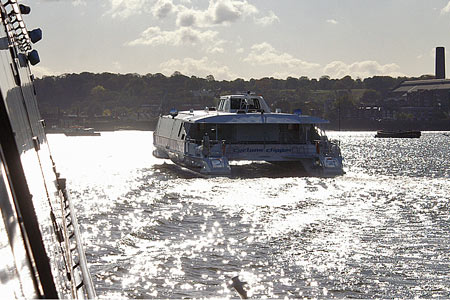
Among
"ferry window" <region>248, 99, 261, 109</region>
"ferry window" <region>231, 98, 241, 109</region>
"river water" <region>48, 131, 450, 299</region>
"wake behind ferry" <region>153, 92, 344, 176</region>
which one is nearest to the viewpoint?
"river water" <region>48, 131, 450, 299</region>

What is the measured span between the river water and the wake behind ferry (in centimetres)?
345

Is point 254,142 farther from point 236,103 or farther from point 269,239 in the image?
point 269,239

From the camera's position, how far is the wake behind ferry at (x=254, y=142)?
3550 cm

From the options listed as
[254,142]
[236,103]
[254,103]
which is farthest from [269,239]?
[254,103]

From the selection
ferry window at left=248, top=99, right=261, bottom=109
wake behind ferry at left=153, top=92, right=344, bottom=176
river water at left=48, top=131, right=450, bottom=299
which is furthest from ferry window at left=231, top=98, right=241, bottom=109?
river water at left=48, top=131, right=450, bottom=299

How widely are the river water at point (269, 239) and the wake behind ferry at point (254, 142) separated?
3.45 metres

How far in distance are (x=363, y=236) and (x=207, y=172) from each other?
17.0 m

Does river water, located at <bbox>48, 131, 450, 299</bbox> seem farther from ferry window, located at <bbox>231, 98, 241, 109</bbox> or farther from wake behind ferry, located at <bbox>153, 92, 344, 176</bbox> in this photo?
ferry window, located at <bbox>231, 98, 241, 109</bbox>

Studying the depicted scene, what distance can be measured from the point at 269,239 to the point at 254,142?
21.0 m

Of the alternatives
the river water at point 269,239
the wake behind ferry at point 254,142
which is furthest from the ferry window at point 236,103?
the river water at point 269,239

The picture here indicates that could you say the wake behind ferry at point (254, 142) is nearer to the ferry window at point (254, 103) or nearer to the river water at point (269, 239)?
the ferry window at point (254, 103)

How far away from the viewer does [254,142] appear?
38812 mm

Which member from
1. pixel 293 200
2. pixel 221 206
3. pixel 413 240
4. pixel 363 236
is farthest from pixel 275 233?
pixel 293 200

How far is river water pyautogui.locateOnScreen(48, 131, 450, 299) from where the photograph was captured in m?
13.2
